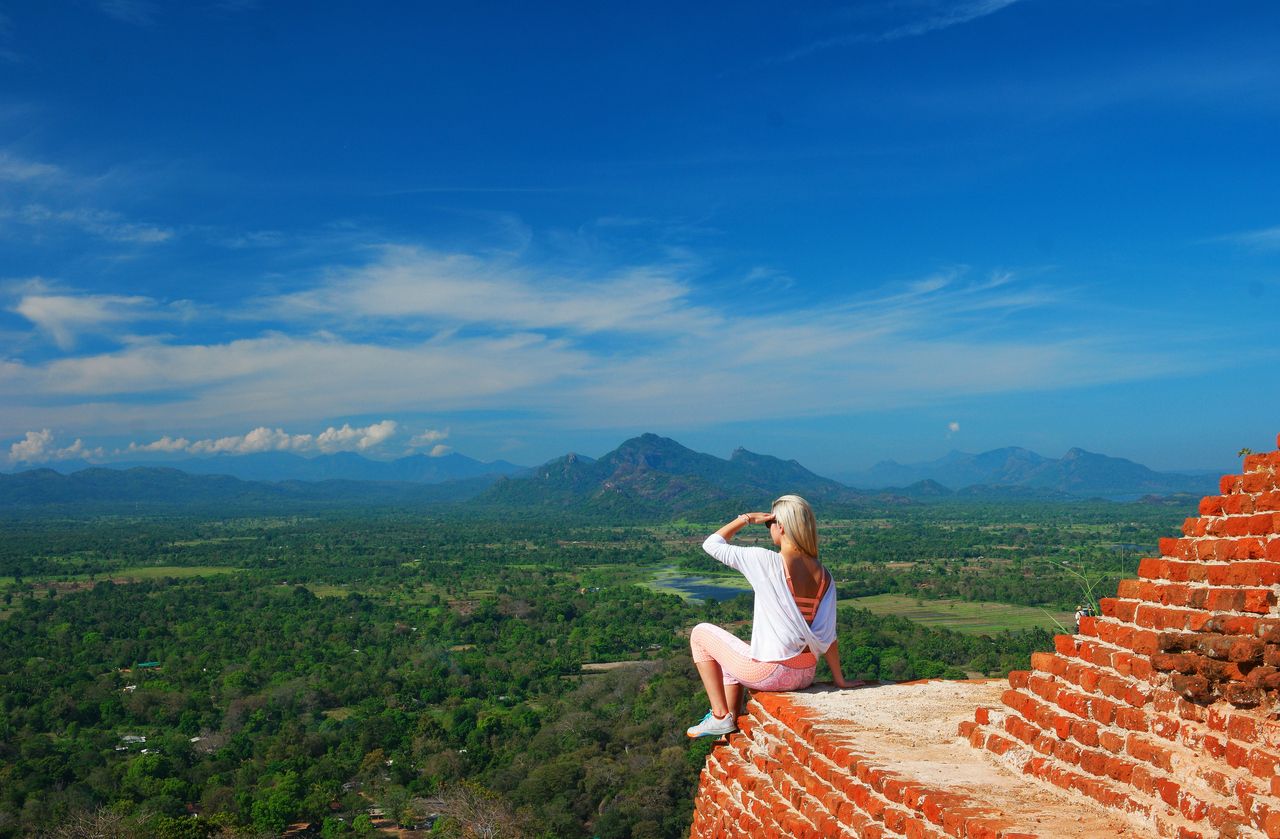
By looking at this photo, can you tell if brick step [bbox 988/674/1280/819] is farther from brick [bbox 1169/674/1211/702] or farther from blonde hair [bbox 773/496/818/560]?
blonde hair [bbox 773/496/818/560]

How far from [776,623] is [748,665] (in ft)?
1.09

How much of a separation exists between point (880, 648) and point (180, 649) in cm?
3408

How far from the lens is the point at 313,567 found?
86.2 metres

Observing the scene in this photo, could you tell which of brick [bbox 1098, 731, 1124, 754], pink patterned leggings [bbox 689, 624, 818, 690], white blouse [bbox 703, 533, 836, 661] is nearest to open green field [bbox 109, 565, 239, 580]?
pink patterned leggings [bbox 689, 624, 818, 690]

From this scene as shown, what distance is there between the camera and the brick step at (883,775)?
3.66 metres

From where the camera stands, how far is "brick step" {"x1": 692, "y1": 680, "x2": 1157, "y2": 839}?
3.66 m

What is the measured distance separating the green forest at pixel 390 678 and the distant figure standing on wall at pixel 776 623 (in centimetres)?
214

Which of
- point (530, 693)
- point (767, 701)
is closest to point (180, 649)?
point (530, 693)

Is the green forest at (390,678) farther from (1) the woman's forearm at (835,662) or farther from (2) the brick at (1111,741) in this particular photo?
(2) the brick at (1111,741)

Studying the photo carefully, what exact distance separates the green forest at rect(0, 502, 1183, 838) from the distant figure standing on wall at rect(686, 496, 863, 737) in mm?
2135

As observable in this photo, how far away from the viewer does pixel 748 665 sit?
18.4 feet

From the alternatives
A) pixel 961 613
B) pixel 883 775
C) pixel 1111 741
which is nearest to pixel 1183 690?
pixel 1111 741

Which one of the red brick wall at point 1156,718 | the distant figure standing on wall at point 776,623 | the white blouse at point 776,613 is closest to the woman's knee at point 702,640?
the distant figure standing on wall at point 776,623

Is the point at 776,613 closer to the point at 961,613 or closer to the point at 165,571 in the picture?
the point at 961,613
